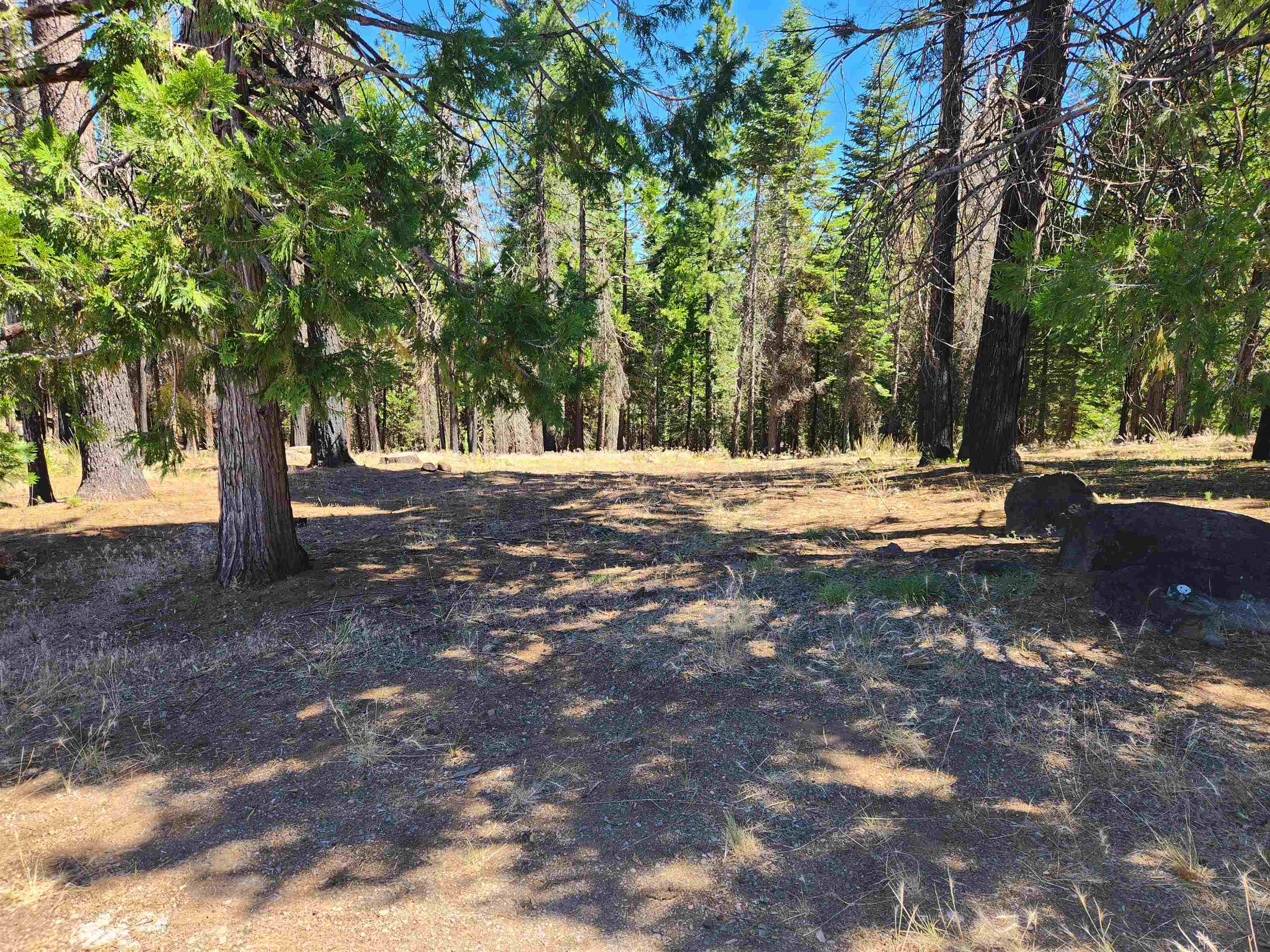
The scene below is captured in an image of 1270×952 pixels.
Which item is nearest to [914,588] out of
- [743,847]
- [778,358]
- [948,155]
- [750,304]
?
[743,847]

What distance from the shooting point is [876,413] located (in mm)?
31281

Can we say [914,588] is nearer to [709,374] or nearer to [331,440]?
[331,440]

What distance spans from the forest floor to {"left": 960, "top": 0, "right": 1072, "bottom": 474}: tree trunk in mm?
3009

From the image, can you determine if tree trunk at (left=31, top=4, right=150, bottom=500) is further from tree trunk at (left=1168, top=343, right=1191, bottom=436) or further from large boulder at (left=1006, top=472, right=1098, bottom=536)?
tree trunk at (left=1168, top=343, right=1191, bottom=436)

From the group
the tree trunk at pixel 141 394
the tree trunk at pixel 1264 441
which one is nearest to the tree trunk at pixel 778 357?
the tree trunk at pixel 1264 441

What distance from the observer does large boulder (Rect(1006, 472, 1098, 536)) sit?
6488 millimetres

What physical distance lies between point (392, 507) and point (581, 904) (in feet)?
29.0

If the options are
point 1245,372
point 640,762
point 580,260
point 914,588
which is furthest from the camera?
point 580,260

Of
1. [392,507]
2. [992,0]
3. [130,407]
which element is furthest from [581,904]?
[130,407]

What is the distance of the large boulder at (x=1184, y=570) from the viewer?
437cm

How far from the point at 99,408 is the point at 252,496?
5716 mm

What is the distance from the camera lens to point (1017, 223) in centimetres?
868

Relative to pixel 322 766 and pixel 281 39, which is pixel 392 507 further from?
pixel 322 766

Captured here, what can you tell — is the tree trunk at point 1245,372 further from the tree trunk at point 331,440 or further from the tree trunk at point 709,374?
the tree trunk at point 709,374
